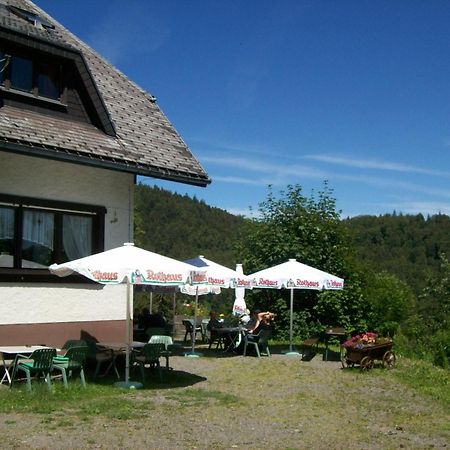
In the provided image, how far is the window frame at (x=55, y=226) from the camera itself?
12.4m

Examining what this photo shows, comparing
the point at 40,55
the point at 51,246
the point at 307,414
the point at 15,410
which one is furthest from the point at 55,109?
the point at 307,414

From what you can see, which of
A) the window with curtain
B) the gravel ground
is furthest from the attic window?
the gravel ground

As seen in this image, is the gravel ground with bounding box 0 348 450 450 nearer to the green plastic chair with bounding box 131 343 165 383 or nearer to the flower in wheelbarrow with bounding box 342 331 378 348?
the green plastic chair with bounding box 131 343 165 383

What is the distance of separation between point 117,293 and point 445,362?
25.9ft

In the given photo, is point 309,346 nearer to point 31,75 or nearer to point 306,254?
point 306,254

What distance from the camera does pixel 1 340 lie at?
39.6 ft

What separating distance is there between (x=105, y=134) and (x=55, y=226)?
A: 2.31 meters

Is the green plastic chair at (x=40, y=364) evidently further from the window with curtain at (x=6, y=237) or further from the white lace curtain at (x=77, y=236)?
the white lace curtain at (x=77, y=236)

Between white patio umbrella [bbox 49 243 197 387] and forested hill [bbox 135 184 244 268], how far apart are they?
4703 centimetres

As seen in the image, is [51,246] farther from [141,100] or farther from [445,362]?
[445,362]

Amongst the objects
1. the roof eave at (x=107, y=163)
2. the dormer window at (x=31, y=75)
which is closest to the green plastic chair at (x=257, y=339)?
the roof eave at (x=107, y=163)

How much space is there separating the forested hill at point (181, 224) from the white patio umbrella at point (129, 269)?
4703 centimetres

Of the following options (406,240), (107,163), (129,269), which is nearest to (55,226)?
(107,163)

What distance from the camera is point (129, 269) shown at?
10.5m
